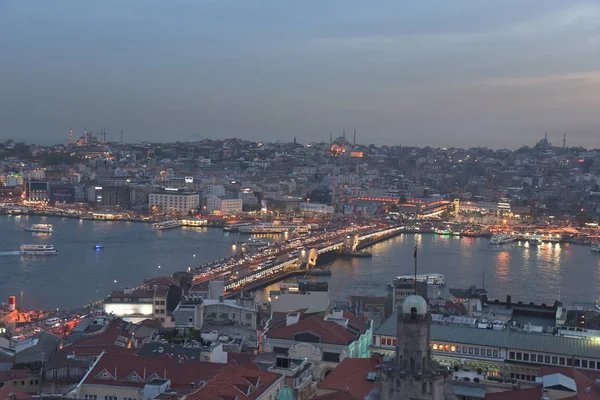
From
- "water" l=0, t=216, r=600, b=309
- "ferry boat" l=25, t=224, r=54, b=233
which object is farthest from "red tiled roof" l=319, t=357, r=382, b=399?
"ferry boat" l=25, t=224, r=54, b=233

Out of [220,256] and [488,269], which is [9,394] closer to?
[488,269]

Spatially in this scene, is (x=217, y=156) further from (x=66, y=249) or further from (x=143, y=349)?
(x=143, y=349)

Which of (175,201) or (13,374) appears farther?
(175,201)

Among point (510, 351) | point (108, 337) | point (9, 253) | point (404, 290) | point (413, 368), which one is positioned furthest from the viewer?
point (9, 253)

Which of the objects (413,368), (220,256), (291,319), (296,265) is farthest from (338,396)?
(220,256)

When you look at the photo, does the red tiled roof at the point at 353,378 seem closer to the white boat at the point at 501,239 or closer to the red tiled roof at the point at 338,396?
the red tiled roof at the point at 338,396

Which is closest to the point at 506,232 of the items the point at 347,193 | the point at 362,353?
the point at 347,193
